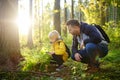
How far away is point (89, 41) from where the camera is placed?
5.66 metres

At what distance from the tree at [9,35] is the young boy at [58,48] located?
110 centimetres

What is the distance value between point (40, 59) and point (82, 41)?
1205mm

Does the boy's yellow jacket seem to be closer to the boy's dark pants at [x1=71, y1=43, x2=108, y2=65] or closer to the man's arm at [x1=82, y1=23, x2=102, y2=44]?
the boy's dark pants at [x1=71, y1=43, x2=108, y2=65]

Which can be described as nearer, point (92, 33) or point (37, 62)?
point (92, 33)

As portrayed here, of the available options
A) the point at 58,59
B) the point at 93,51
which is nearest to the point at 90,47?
the point at 93,51

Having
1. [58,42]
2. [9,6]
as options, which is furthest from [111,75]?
[9,6]

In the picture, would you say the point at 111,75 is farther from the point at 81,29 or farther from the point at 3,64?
the point at 3,64

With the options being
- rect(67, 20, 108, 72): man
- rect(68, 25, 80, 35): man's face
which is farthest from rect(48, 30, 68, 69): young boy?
rect(68, 25, 80, 35): man's face

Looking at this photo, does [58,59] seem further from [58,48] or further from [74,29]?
[74,29]

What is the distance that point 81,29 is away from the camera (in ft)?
18.4

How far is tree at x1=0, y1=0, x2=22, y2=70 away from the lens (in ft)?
22.8

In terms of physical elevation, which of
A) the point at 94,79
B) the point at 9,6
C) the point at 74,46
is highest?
the point at 9,6

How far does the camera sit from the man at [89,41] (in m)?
5.57

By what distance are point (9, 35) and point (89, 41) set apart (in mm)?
2512
